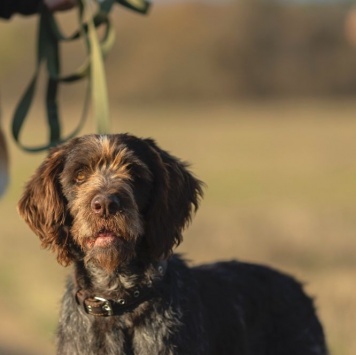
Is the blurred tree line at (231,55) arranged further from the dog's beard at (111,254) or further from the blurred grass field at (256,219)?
the dog's beard at (111,254)

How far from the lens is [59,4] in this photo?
904 cm

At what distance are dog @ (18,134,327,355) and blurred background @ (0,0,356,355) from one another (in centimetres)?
207

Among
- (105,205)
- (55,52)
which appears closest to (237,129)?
(55,52)

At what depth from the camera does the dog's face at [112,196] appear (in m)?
6.30

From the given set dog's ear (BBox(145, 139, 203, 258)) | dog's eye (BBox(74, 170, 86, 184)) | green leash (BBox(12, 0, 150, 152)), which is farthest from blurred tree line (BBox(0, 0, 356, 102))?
dog's eye (BBox(74, 170, 86, 184))

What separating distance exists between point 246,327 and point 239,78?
58674 mm

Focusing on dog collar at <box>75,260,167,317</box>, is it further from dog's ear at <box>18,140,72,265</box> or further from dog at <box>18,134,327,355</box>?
dog's ear at <box>18,140,72,265</box>

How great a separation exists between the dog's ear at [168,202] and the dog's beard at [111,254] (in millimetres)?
188

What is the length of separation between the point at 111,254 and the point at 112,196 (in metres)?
0.32

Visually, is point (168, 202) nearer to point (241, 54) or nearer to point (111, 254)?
point (111, 254)

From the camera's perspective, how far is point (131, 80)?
6406 centimetres

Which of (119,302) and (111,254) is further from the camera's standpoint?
(119,302)

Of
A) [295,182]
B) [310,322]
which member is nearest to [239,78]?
[295,182]

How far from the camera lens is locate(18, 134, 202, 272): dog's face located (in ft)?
20.7
